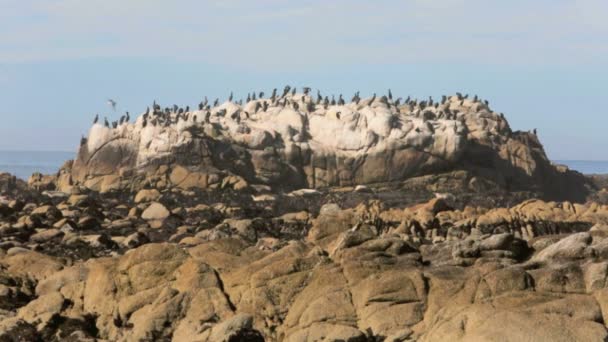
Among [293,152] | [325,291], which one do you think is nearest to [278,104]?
[293,152]

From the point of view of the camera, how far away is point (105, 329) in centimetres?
3030

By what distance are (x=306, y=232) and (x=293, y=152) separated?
3687 cm

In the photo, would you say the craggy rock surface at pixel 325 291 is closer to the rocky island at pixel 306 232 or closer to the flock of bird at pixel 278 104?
the rocky island at pixel 306 232

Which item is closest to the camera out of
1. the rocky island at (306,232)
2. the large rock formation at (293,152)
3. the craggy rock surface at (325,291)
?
the craggy rock surface at (325,291)

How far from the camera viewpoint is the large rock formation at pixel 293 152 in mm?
91438

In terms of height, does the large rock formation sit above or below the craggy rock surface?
above

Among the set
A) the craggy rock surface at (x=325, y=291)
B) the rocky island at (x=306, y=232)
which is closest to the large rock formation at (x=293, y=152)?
the rocky island at (x=306, y=232)

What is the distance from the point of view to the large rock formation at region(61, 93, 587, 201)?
91.4m

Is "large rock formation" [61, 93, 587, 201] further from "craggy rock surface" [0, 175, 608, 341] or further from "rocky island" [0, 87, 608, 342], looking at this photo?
"craggy rock surface" [0, 175, 608, 341]

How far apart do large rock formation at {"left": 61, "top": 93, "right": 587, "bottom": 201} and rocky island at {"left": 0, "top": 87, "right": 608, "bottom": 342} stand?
0.18 metres

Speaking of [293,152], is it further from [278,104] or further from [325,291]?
[325,291]

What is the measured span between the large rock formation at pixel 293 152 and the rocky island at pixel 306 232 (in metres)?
0.18

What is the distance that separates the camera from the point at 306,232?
190 feet

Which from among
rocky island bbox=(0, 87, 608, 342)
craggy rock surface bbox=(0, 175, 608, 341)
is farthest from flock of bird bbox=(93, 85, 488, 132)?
craggy rock surface bbox=(0, 175, 608, 341)
